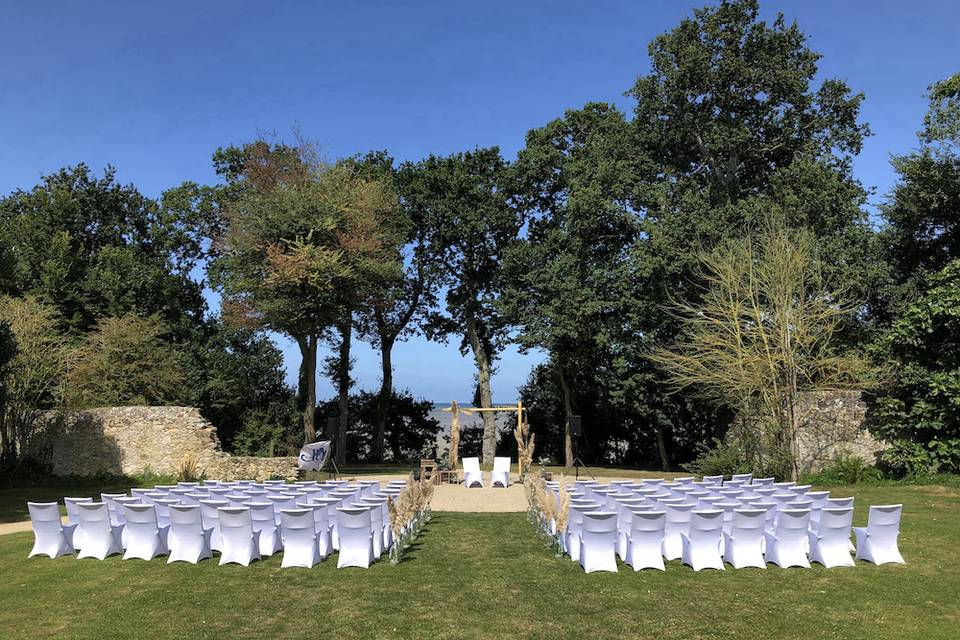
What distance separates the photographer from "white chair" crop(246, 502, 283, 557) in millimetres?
9164

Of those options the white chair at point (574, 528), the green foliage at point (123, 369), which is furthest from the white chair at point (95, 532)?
the green foliage at point (123, 369)

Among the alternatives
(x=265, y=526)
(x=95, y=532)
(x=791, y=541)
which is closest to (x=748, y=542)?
(x=791, y=541)

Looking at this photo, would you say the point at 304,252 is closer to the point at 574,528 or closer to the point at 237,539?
the point at 237,539

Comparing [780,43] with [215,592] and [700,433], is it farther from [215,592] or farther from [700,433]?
[215,592]

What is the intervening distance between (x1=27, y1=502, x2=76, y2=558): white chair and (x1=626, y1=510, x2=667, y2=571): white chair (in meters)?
7.44

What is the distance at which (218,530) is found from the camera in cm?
936

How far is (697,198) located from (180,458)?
59.3 ft

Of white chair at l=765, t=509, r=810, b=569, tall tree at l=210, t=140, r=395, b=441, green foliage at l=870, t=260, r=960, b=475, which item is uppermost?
tall tree at l=210, t=140, r=395, b=441

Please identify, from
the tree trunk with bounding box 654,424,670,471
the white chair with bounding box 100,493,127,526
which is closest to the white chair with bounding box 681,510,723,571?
the white chair with bounding box 100,493,127,526

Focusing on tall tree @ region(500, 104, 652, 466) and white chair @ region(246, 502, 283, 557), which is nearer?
white chair @ region(246, 502, 283, 557)

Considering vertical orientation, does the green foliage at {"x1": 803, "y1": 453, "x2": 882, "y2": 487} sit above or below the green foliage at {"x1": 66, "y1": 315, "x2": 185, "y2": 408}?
below

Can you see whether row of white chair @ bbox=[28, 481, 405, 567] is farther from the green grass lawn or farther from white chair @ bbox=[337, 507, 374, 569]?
the green grass lawn

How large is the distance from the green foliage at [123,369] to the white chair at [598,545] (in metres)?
18.7

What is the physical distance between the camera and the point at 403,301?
32.9 metres
